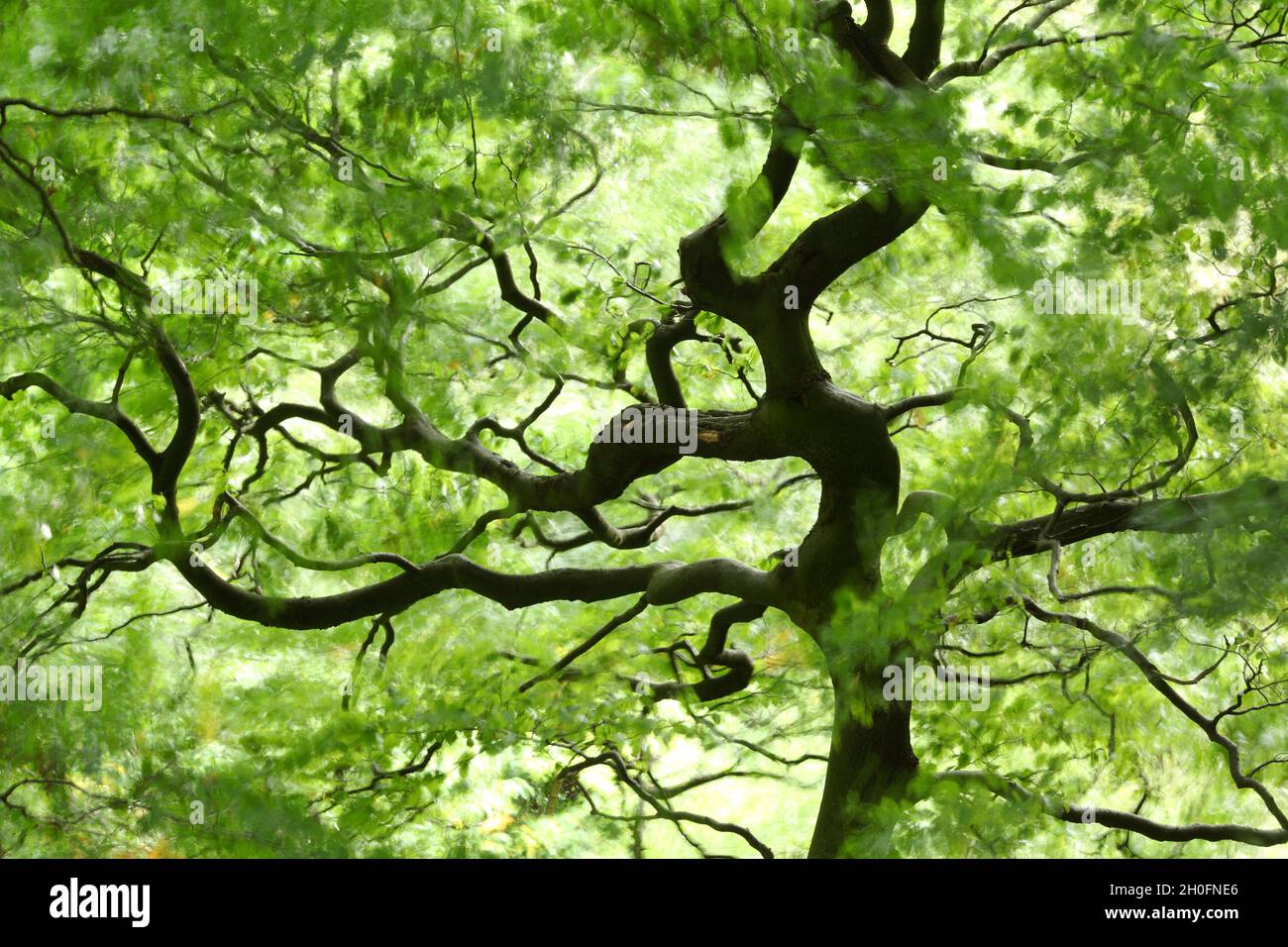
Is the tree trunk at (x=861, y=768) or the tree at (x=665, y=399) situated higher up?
the tree at (x=665, y=399)

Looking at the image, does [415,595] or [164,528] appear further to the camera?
[415,595]

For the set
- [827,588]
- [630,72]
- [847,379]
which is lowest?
[827,588]

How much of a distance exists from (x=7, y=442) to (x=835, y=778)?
3457 millimetres

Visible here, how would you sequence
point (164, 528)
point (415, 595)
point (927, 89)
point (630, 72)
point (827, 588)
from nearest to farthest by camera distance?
point (927, 89) < point (827, 588) < point (164, 528) < point (415, 595) < point (630, 72)

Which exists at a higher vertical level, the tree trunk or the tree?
the tree

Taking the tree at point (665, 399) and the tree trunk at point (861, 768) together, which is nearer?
the tree at point (665, 399)

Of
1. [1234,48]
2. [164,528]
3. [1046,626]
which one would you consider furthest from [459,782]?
[1234,48]

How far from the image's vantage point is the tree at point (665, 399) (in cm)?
328

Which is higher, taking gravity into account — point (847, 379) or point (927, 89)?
point (847, 379)

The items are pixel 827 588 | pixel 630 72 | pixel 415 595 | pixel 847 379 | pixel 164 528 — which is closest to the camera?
pixel 827 588

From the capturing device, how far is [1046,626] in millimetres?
4352

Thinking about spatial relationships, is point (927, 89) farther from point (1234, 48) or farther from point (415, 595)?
point (415, 595)

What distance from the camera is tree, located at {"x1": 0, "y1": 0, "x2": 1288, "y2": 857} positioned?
328 cm

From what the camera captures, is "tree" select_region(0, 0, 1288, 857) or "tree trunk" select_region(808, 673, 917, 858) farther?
"tree trunk" select_region(808, 673, 917, 858)
